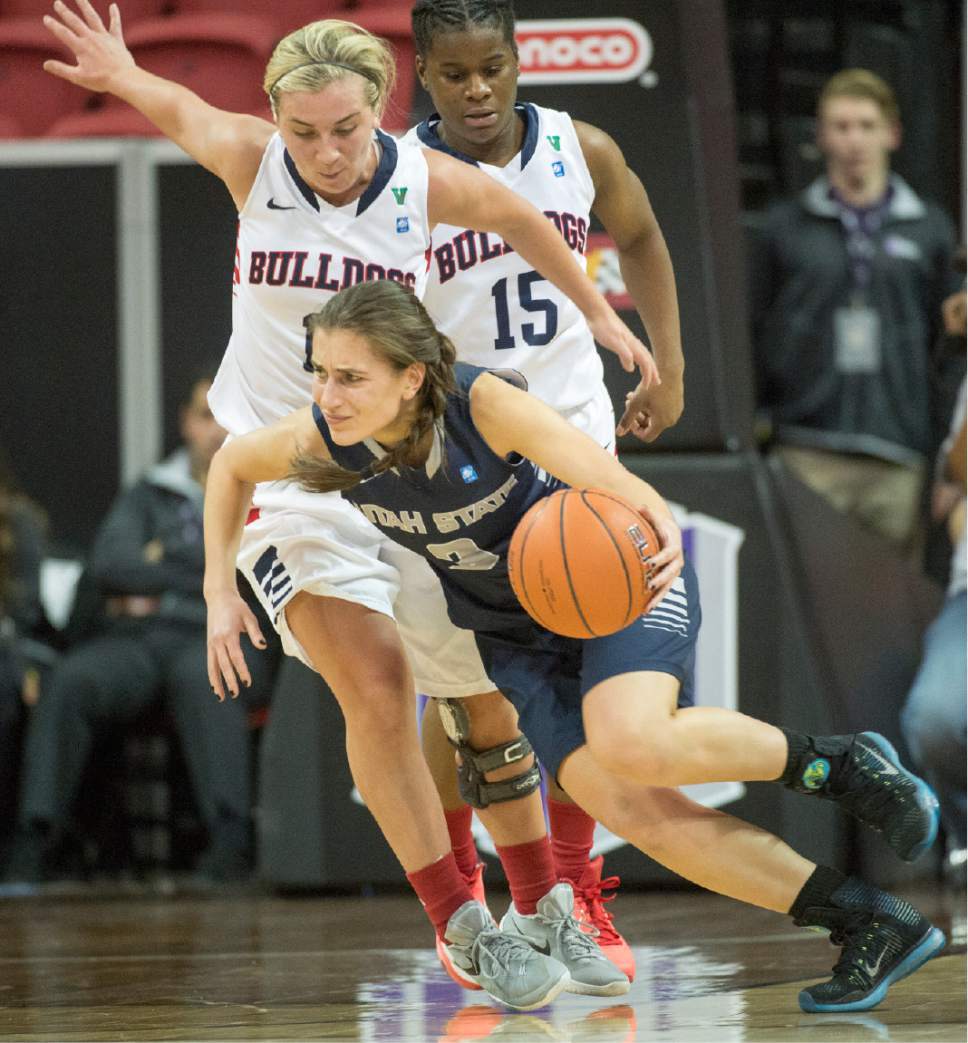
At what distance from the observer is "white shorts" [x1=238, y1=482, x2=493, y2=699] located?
3936 mm

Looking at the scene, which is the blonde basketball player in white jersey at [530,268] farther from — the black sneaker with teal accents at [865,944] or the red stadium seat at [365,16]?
the red stadium seat at [365,16]

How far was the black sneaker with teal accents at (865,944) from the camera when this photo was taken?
3488 millimetres

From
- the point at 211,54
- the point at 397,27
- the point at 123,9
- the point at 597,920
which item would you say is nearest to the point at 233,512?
the point at 597,920

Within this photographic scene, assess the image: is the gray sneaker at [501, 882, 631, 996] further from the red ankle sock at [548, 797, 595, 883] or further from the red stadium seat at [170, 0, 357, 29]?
the red stadium seat at [170, 0, 357, 29]

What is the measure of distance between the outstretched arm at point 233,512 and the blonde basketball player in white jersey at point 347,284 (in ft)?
0.09

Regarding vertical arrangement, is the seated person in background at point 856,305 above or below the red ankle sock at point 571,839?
above

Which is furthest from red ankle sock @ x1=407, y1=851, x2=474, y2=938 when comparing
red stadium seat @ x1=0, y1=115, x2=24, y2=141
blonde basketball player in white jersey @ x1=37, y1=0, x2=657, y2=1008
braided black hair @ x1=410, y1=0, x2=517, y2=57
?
red stadium seat @ x1=0, y1=115, x2=24, y2=141

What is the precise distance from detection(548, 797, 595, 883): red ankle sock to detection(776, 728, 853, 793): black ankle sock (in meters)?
0.80

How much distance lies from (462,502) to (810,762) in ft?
2.63

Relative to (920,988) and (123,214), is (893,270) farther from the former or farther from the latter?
(920,988)

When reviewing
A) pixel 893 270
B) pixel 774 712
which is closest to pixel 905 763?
pixel 774 712

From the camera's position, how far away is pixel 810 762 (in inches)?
139

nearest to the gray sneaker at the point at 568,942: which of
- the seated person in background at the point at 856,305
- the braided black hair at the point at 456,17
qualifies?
the braided black hair at the point at 456,17

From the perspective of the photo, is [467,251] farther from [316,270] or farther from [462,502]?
[462,502]
